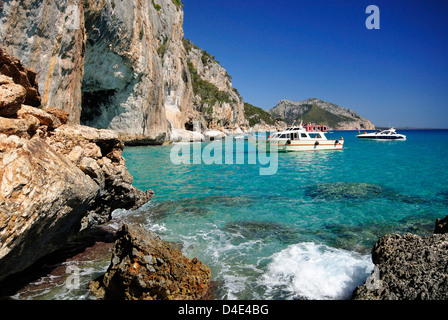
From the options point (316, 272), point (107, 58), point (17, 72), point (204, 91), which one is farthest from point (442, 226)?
point (204, 91)

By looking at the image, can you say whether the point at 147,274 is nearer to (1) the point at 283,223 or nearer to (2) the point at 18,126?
(2) the point at 18,126

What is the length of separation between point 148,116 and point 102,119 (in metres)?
5.26

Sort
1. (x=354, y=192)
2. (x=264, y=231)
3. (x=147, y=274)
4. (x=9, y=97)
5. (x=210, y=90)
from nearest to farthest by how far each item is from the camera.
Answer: (x=9, y=97) → (x=147, y=274) → (x=264, y=231) → (x=354, y=192) → (x=210, y=90)

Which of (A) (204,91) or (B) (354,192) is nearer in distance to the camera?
(B) (354,192)

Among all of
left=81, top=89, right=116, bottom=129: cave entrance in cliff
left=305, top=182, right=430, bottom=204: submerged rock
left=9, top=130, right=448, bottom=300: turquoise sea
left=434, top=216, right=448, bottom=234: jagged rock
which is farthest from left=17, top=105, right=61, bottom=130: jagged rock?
left=81, top=89, right=116, bottom=129: cave entrance in cliff

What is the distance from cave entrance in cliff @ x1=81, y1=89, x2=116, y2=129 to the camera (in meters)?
28.2

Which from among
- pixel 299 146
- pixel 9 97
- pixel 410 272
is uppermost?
pixel 9 97

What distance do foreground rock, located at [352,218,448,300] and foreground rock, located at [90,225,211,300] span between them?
2.55 m

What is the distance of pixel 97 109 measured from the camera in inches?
1133

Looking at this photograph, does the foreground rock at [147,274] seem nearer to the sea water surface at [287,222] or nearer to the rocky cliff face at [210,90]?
the sea water surface at [287,222]

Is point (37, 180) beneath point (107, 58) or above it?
beneath

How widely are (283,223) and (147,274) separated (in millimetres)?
5352

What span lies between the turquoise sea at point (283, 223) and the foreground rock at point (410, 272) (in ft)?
3.28

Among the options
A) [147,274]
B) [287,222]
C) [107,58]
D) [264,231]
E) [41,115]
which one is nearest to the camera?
[147,274]
